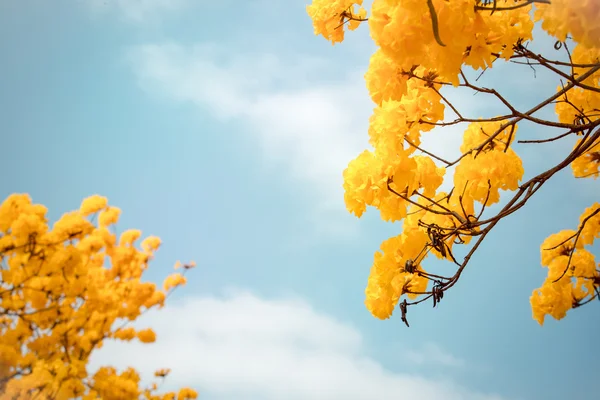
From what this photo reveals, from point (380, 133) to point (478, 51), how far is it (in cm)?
47

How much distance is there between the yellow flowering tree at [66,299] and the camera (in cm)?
409

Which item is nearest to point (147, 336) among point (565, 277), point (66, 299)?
point (66, 299)

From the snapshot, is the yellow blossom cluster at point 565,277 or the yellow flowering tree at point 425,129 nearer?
the yellow flowering tree at point 425,129

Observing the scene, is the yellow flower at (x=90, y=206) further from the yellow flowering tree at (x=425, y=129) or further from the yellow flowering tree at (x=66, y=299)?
the yellow flowering tree at (x=425, y=129)

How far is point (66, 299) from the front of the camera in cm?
472

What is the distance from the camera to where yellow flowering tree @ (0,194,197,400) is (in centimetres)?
409

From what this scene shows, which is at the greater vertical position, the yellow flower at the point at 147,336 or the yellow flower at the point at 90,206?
the yellow flower at the point at 90,206

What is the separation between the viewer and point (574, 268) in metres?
3.26

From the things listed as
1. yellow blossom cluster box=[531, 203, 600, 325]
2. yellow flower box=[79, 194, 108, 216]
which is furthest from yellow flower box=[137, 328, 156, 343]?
yellow blossom cluster box=[531, 203, 600, 325]

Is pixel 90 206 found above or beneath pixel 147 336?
above

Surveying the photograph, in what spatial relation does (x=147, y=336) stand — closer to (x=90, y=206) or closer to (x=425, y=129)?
(x=90, y=206)

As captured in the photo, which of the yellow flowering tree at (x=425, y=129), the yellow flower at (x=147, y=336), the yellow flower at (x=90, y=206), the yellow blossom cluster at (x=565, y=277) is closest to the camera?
the yellow flowering tree at (x=425, y=129)

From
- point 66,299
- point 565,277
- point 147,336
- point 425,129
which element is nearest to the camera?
point 425,129

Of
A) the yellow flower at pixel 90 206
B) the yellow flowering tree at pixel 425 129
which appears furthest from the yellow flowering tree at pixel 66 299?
the yellow flowering tree at pixel 425 129
